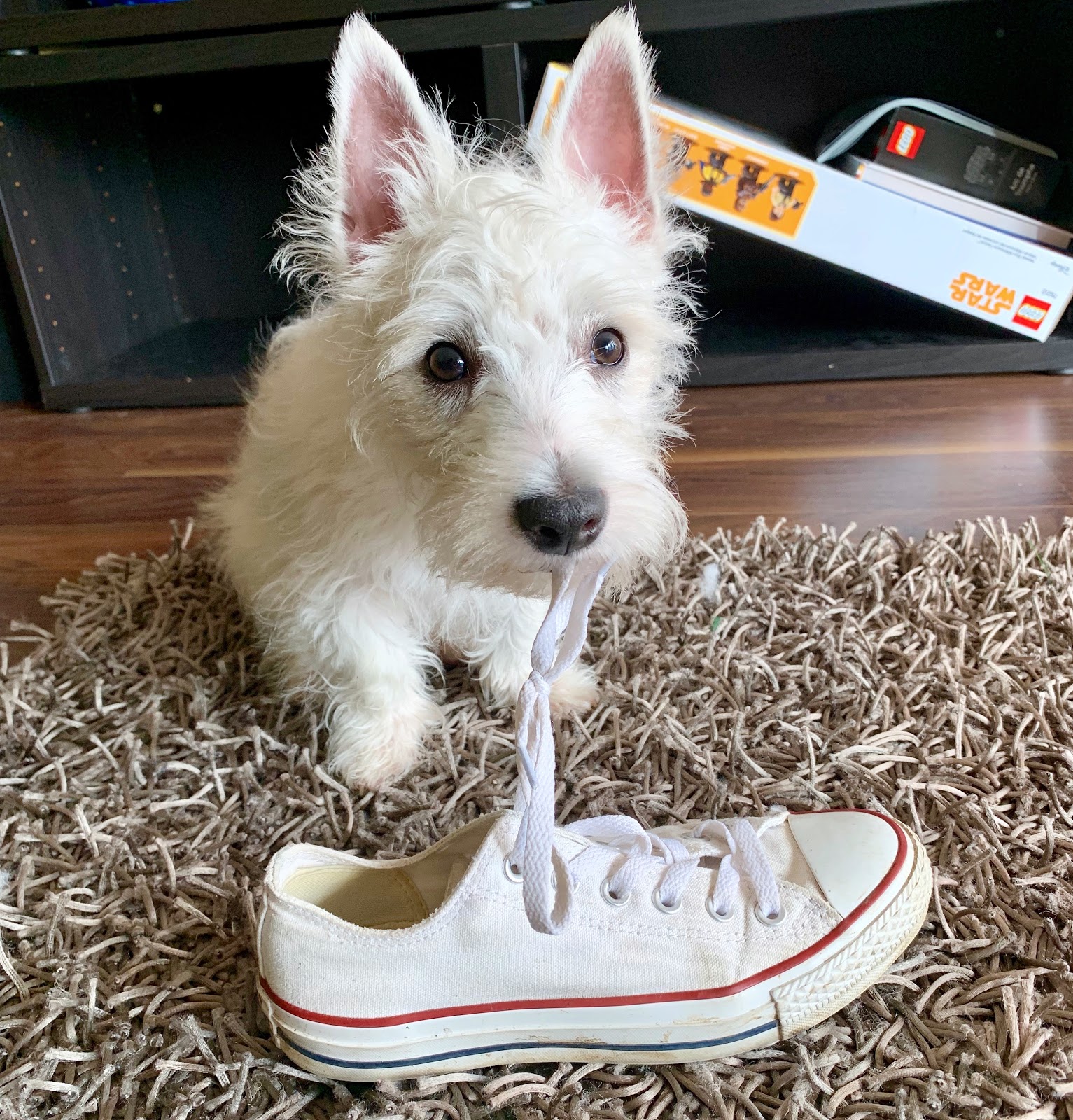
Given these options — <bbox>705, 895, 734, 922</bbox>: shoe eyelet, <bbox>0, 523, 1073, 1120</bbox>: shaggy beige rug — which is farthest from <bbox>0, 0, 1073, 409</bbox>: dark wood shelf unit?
<bbox>705, 895, 734, 922</bbox>: shoe eyelet

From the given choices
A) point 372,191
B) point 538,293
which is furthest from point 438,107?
point 538,293

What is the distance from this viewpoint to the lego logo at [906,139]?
251 centimetres

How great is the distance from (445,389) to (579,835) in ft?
1.79

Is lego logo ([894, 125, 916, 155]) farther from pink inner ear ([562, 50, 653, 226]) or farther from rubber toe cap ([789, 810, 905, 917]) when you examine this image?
rubber toe cap ([789, 810, 905, 917])

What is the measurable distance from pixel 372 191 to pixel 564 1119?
3.60 feet

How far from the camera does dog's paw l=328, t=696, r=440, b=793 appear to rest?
4.10 feet

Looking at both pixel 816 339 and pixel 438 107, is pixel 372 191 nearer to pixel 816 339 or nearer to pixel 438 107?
pixel 438 107

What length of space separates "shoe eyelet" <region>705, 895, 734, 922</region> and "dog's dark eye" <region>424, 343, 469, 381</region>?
657 mm

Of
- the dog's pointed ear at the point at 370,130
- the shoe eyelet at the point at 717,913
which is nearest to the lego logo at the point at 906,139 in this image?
the dog's pointed ear at the point at 370,130

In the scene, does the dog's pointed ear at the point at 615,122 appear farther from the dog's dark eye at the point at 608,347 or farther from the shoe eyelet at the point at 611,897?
the shoe eyelet at the point at 611,897

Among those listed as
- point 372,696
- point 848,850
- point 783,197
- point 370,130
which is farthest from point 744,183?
point 848,850

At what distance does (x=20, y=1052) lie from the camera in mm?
879

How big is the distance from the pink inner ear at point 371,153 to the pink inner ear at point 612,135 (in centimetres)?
22

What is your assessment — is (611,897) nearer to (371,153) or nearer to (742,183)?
(371,153)
